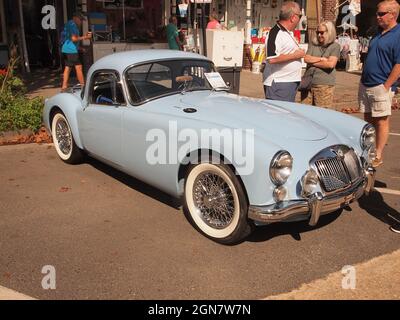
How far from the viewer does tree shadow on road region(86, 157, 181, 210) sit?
4605 millimetres

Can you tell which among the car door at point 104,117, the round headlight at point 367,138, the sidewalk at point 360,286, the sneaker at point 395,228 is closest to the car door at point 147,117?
the car door at point 104,117

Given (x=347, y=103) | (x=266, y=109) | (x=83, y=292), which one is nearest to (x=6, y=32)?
(x=347, y=103)

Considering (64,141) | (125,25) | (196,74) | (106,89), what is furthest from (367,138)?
(125,25)

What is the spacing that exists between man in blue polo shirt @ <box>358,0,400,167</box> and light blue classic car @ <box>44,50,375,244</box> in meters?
1.06

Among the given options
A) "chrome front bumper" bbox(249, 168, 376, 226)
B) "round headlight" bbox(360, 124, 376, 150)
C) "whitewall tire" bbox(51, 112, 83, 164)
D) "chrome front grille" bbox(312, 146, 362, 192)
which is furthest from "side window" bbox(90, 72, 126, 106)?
"round headlight" bbox(360, 124, 376, 150)

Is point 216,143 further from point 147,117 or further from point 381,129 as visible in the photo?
point 381,129

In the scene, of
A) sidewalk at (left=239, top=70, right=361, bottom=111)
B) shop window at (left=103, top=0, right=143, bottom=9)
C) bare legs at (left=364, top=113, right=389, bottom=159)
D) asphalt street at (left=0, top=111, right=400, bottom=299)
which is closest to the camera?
asphalt street at (left=0, top=111, right=400, bottom=299)

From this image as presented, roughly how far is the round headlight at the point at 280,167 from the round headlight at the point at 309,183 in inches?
5.8

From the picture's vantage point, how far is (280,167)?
3.32 metres

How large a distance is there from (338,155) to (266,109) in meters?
0.91

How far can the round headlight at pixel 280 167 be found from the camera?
129 inches

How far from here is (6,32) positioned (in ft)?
41.3

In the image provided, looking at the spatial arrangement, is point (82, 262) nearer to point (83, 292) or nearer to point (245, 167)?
point (83, 292)

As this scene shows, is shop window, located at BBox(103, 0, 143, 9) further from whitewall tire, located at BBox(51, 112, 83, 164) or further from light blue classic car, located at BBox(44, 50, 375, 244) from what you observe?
light blue classic car, located at BBox(44, 50, 375, 244)
